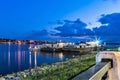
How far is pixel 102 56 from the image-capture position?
561cm

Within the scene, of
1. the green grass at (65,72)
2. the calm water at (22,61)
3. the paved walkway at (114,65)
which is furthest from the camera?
the calm water at (22,61)

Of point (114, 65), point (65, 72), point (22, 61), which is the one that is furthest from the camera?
point (22, 61)

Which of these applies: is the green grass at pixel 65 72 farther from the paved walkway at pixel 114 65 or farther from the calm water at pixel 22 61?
the calm water at pixel 22 61

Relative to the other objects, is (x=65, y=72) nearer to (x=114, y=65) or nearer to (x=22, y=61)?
(x=114, y=65)

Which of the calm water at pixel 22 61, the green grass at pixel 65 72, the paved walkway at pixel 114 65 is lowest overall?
the calm water at pixel 22 61

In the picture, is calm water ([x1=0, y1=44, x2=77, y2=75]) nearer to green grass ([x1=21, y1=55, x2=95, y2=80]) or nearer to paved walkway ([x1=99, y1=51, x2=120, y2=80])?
green grass ([x1=21, y1=55, x2=95, y2=80])

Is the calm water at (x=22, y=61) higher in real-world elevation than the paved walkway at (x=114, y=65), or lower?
lower

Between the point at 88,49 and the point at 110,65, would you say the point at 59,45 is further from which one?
the point at 110,65

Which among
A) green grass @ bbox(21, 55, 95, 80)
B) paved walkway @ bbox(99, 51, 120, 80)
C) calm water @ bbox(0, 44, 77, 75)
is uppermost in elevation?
paved walkway @ bbox(99, 51, 120, 80)

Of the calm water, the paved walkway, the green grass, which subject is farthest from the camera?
the calm water

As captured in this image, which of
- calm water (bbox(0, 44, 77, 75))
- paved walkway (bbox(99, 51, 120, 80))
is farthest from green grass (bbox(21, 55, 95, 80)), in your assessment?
calm water (bbox(0, 44, 77, 75))

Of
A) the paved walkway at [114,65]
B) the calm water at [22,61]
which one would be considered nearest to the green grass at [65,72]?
the paved walkway at [114,65]

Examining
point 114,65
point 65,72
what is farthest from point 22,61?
point 114,65

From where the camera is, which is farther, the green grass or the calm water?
the calm water
